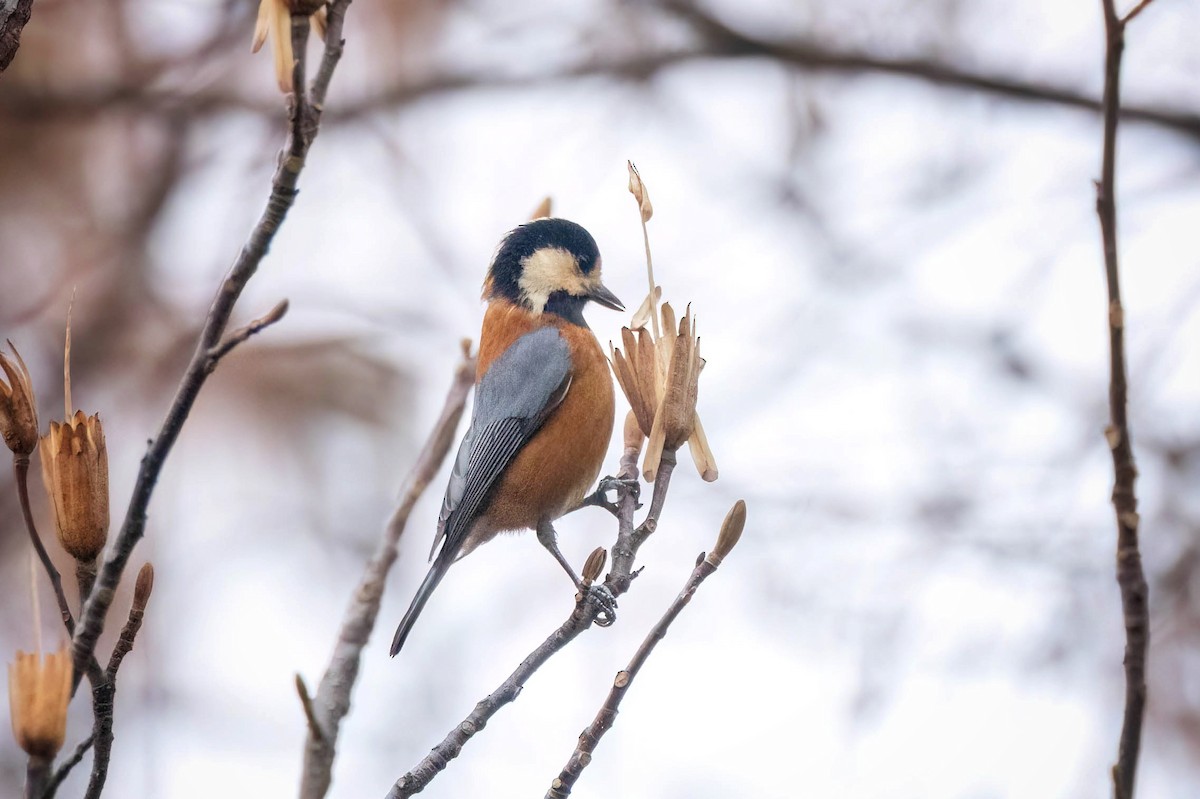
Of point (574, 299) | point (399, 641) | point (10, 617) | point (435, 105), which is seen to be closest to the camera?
point (399, 641)

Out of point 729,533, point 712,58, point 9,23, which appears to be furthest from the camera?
point 712,58

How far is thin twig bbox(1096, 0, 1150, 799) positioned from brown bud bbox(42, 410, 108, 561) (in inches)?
55.3

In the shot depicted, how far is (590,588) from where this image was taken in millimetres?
2117

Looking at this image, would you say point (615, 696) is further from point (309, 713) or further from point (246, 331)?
point (246, 331)

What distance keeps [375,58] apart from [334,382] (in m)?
2.14

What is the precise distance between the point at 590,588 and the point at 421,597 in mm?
1712

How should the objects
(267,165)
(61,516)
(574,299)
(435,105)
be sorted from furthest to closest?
1. (435,105)
2. (267,165)
3. (574,299)
4. (61,516)

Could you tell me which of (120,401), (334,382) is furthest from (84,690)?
(334,382)

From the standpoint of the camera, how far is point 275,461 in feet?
24.8

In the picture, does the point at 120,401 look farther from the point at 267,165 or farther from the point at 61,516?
the point at 61,516

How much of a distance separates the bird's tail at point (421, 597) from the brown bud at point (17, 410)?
5.91ft

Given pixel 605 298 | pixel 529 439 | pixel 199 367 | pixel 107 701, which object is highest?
pixel 605 298

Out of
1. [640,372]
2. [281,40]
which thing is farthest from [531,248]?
[281,40]

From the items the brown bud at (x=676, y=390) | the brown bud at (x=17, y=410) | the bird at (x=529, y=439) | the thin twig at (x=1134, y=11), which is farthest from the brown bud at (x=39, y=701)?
the bird at (x=529, y=439)
